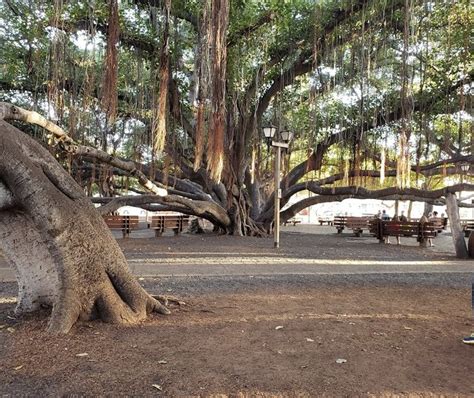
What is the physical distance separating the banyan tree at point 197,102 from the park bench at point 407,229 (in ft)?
2.95

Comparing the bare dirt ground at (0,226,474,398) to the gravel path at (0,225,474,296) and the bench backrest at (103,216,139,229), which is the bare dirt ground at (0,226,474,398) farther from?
the bench backrest at (103,216,139,229)

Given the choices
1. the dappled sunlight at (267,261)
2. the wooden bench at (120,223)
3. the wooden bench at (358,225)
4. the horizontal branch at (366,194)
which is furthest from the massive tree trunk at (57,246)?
the wooden bench at (358,225)

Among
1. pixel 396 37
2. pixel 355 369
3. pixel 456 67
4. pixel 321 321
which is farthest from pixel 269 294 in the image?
pixel 456 67

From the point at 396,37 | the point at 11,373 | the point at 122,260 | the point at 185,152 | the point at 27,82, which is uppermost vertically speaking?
the point at 396,37

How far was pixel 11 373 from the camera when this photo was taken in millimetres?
2604

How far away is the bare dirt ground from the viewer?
2.49 metres

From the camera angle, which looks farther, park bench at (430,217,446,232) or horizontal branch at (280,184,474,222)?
park bench at (430,217,446,232)

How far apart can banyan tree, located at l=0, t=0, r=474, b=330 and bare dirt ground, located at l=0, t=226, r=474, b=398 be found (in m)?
0.45

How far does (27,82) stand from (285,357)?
424 inches

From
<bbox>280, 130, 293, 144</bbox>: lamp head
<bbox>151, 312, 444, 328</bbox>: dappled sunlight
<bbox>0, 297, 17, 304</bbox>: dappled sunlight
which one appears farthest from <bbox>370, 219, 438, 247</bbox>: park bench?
<bbox>0, 297, 17, 304</bbox>: dappled sunlight

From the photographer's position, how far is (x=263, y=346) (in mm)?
3211

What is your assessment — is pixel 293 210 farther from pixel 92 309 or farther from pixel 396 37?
pixel 92 309

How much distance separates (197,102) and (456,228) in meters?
6.58

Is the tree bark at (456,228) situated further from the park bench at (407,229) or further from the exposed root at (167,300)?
the exposed root at (167,300)
